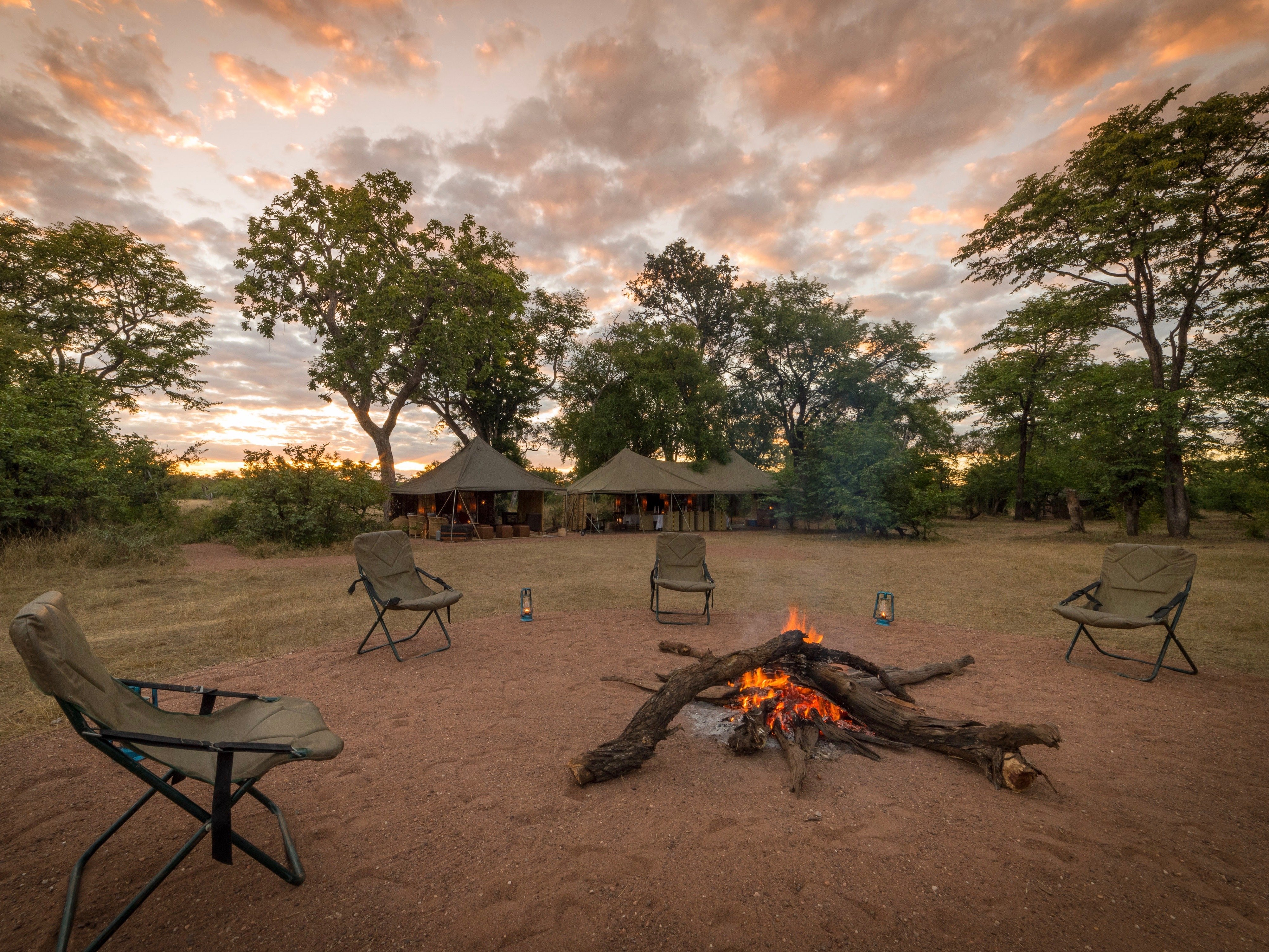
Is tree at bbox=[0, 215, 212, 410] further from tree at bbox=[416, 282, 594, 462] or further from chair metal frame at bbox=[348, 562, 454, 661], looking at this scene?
chair metal frame at bbox=[348, 562, 454, 661]

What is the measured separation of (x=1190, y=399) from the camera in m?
15.4

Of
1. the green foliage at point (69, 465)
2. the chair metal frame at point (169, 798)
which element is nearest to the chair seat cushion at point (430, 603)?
the chair metal frame at point (169, 798)

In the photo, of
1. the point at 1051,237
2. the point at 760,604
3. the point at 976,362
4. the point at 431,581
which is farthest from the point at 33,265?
the point at 976,362

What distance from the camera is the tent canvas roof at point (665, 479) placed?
22000 mm

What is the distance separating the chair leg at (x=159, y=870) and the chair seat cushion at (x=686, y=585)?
167 inches

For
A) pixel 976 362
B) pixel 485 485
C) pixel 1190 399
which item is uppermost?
pixel 976 362

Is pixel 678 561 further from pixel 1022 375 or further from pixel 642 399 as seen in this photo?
pixel 1022 375

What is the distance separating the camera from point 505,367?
24516 millimetres

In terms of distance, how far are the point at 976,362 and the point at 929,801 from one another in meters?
31.8

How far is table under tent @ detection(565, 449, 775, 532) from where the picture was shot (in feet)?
73.0

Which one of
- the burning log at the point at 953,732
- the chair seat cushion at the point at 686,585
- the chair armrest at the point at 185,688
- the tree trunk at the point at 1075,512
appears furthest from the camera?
the tree trunk at the point at 1075,512

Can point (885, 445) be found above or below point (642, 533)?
above

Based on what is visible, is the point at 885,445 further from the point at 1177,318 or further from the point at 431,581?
the point at 431,581

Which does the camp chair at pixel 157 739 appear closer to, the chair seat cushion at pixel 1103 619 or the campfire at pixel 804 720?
the campfire at pixel 804 720
